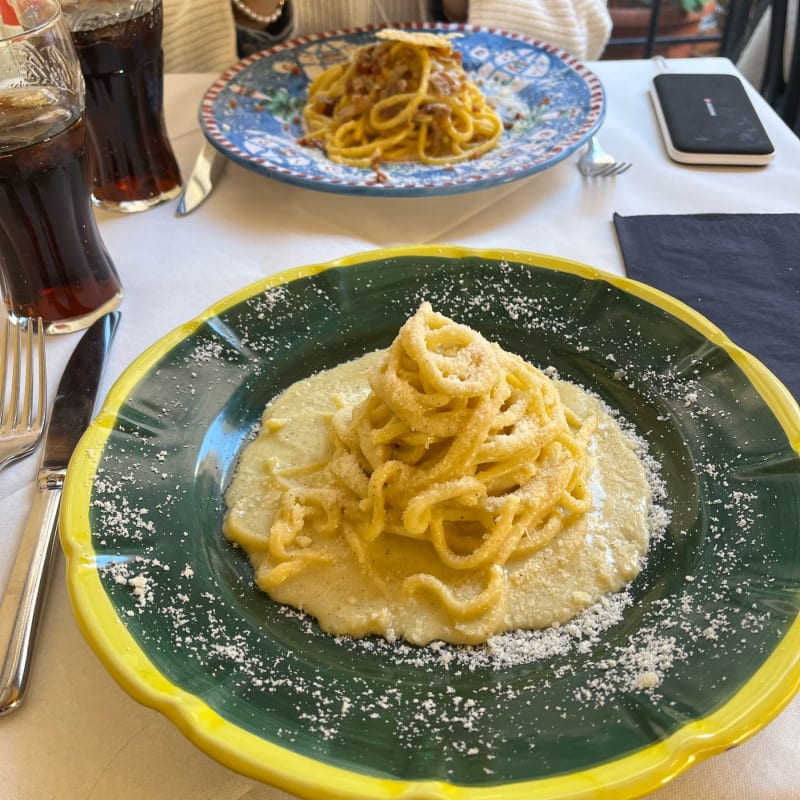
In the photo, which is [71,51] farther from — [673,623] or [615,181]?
[673,623]

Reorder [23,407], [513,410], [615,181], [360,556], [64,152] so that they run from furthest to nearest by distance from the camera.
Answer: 1. [615,181]
2. [64,152]
3. [23,407]
4. [513,410]
5. [360,556]

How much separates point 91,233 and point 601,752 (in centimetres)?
129

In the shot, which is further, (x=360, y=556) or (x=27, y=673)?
(x=360, y=556)

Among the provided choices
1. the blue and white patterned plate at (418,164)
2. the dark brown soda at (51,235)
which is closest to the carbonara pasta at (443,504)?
the dark brown soda at (51,235)

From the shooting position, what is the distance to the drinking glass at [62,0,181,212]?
5.44 feet

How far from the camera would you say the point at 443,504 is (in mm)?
1126

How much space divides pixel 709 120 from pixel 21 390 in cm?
173

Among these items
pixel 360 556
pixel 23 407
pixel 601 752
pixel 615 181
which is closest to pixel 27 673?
pixel 360 556

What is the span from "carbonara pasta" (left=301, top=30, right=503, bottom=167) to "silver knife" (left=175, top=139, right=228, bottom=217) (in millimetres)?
222

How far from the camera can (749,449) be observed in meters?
1.11

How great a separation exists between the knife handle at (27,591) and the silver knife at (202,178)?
2.90ft

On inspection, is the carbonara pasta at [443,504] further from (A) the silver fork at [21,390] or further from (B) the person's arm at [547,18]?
(B) the person's arm at [547,18]

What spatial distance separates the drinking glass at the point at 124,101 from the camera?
5.44ft

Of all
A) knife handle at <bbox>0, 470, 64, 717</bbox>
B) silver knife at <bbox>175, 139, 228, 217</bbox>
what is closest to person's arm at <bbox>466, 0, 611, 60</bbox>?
silver knife at <bbox>175, 139, 228, 217</bbox>
